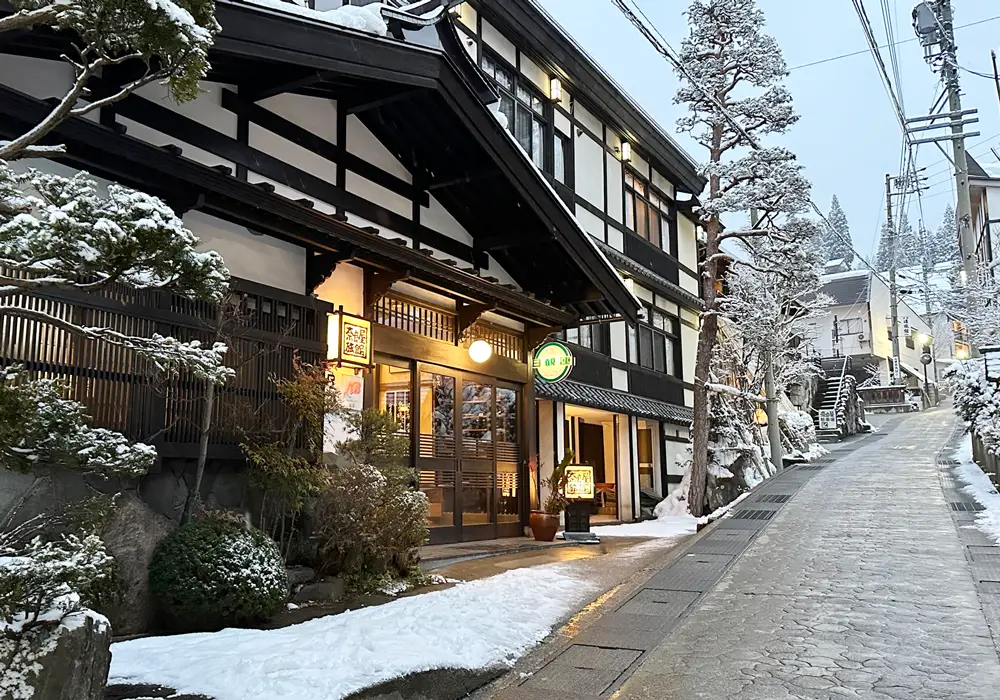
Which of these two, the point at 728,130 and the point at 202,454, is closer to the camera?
the point at 202,454

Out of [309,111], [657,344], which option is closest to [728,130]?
[657,344]

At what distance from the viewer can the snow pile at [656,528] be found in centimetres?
1647

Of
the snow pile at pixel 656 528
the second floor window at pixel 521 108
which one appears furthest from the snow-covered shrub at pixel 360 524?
the second floor window at pixel 521 108

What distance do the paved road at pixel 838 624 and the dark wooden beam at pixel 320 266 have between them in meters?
6.02

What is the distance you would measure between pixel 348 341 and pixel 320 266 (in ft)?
3.47

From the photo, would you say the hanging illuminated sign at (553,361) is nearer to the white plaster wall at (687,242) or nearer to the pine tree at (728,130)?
the pine tree at (728,130)

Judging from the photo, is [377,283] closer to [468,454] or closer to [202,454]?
[468,454]

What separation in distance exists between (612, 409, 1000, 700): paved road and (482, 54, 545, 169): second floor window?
8.92m

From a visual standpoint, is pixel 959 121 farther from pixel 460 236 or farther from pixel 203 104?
pixel 203 104

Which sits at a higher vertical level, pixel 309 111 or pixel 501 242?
pixel 309 111

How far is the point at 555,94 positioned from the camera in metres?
17.3

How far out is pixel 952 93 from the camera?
1911cm

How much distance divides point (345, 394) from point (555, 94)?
9.61m

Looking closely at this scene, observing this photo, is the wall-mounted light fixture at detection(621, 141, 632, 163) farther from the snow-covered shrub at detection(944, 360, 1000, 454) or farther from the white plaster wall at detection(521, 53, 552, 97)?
the snow-covered shrub at detection(944, 360, 1000, 454)
